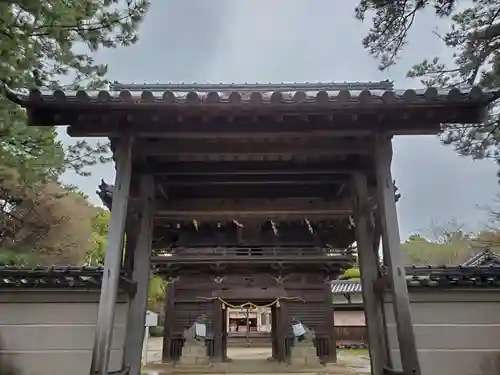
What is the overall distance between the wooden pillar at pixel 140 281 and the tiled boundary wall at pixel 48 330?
0.20 m

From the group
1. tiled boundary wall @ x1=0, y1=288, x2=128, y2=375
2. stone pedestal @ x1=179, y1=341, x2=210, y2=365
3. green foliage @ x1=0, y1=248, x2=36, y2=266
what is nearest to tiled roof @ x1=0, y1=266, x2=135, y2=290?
tiled boundary wall @ x1=0, y1=288, x2=128, y2=375

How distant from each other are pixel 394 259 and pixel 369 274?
1164mm

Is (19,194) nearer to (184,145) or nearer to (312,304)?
(312,304)

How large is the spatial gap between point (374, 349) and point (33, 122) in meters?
3.66

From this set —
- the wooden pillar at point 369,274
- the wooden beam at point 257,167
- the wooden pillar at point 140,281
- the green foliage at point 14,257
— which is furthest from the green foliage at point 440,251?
the wooden pillar at point 140,281

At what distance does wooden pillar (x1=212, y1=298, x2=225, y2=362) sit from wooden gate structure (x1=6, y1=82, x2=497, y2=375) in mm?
9195

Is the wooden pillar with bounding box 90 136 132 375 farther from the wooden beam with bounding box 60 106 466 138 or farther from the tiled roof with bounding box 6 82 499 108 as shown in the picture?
the tiled roof with bounding box 6 82 499 108

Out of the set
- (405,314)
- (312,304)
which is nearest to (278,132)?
(405,314)

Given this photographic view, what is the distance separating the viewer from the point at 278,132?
3213 millimetres

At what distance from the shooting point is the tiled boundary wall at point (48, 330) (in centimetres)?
416

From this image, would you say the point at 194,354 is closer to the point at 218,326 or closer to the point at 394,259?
the point at 218,326

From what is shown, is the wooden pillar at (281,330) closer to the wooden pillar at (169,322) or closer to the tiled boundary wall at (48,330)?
the wooden pillar at (169,322)

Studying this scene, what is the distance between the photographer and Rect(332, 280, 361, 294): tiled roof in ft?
74.3

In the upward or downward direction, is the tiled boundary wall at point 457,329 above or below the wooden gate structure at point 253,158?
below
